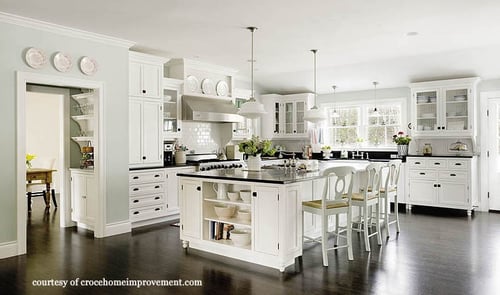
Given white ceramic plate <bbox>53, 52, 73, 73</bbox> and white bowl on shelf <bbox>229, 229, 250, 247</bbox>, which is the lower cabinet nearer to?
white bowl on shelf <bbox>229, 229, 250, 247</bbox>

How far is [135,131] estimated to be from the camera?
580cm

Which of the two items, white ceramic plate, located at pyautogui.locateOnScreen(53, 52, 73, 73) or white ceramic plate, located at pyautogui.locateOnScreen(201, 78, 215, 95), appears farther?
white ceramic plate, located at pyautogui.locateOnScreen(201, 78, 215, 95)

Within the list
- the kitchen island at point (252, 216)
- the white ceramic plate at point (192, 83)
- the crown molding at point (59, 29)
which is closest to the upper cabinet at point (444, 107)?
the kitchen island at point (252, 216)

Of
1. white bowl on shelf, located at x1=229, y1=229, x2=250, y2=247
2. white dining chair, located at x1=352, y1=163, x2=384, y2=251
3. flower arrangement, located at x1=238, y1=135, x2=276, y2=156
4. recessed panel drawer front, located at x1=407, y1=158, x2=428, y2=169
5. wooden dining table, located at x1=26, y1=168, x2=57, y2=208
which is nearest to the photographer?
white bowl on shelf, located at x1=229, y1=229, x2=250, y2=247

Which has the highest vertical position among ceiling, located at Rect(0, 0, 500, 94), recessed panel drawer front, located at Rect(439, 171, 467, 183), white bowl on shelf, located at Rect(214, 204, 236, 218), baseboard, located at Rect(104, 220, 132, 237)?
ceiling, located at Rect(0, 0, 500, 94)

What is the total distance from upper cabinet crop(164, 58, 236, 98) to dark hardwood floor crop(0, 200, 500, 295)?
109 inches

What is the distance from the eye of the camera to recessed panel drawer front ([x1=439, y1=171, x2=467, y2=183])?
22.3ft

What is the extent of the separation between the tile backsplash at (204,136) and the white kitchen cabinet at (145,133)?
104 cm

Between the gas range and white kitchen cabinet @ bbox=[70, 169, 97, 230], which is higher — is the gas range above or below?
above

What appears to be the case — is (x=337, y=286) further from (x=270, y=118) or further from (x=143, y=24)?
(x=270, y=118)

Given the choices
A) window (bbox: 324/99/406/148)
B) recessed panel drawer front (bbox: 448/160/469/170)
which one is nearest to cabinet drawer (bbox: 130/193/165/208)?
window (bbox: 324/99/406/148)

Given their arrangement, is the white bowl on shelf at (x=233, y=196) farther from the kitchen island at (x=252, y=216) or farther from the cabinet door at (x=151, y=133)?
the cabinet door at (x=151, y=133)

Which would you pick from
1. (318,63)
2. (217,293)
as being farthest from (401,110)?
(217,293)

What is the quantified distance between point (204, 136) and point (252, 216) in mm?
3916
